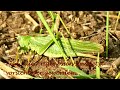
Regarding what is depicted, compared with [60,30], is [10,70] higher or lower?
lower

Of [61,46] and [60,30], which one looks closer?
[61,46]

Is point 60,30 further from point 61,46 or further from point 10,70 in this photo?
point 10,70

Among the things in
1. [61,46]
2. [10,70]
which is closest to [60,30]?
[61,46]

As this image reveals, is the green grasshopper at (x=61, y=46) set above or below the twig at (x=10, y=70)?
above
